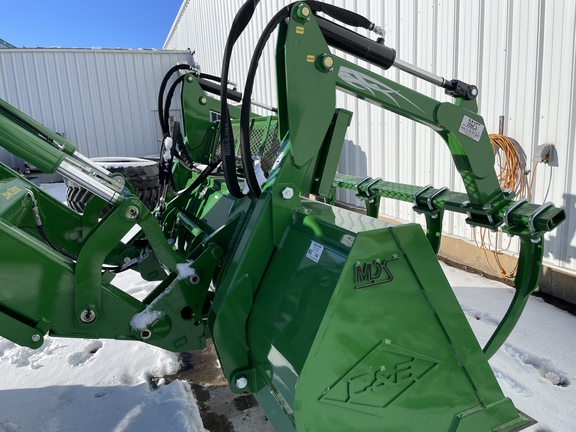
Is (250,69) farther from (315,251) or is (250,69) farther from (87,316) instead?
(87,316)

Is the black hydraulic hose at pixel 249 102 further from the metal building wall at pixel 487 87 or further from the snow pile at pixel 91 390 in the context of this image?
the metal building wall at pixel 487 87

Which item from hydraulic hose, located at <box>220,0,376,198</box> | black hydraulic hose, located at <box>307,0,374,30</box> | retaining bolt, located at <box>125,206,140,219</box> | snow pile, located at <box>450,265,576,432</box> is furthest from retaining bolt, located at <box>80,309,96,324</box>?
snow pile, located at <box>450,265,576,432</box>

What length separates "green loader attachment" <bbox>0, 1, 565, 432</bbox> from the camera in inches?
61.4

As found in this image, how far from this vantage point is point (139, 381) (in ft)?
9.02

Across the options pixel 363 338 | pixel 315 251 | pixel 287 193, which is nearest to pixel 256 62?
pixel 287 193

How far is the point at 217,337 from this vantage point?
184 centimetres

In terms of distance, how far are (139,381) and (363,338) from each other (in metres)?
1.80

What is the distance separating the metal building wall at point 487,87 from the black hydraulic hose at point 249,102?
113 inches

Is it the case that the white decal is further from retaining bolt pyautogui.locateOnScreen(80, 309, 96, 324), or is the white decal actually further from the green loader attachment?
retaining bolt pyautogui.locateOnScreen(80, 309, 96, 324)

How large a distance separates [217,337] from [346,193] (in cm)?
508

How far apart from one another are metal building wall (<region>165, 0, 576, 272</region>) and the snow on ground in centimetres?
98

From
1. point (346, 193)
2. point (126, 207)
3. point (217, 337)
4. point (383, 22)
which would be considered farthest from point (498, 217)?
point (346, 193)

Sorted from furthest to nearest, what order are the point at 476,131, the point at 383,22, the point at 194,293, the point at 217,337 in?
the point at 383,22 < the point at 476,131 < the point at 194,293 < the point at 217,337

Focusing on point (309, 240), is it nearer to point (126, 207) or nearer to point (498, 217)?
point (126, 207)
